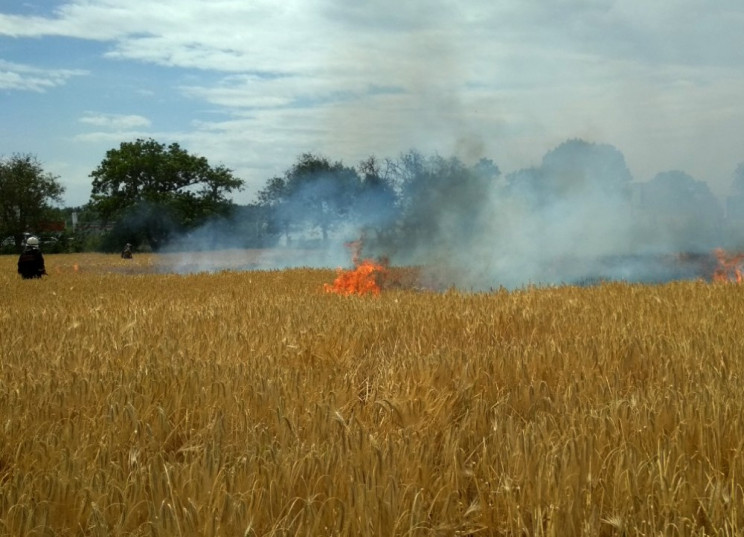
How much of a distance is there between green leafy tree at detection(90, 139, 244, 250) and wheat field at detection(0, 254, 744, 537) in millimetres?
51355

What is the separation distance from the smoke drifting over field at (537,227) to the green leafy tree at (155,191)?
3154cm

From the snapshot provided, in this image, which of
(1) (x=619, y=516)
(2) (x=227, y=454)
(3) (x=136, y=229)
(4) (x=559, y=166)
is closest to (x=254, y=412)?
(2) (x=227, y=454)

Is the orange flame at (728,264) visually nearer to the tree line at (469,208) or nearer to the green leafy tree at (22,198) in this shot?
the tree line at (469,208)

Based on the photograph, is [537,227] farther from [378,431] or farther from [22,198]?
[22,198]

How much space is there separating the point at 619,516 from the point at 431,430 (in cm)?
127

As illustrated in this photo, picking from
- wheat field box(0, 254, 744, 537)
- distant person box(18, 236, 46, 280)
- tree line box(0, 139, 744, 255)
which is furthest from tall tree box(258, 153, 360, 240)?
wheat field box(0, 254, 744, 537)

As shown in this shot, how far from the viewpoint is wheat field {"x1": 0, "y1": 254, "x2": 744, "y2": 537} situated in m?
2.29

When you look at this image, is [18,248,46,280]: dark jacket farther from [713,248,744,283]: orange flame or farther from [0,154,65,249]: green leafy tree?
[0,154,65,249]: green leafy tree

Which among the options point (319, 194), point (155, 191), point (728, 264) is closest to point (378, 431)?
point (728, 264)

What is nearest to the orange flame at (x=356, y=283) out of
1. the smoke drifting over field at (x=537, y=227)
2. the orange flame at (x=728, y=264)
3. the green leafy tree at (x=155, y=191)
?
the smoke drifting over field at (x=537, y=227)

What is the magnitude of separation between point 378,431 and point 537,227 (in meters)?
19.3

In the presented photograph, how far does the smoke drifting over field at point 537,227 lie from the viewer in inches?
726

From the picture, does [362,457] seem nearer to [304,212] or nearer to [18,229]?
[304,212]

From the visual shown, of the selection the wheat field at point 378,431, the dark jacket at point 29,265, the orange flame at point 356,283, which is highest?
the dark jacket at point 29,265
